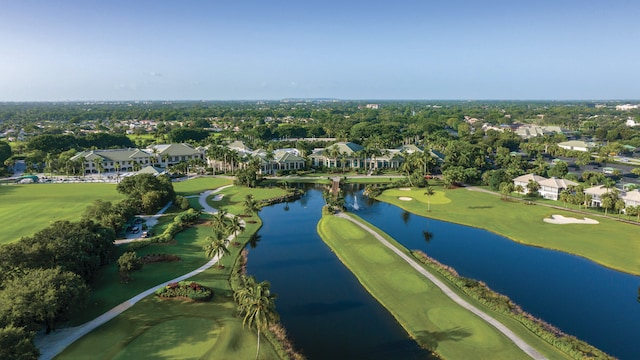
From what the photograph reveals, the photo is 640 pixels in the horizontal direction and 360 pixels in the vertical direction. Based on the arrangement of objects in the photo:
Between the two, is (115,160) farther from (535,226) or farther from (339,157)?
(535,226)

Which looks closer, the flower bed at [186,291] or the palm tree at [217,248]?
the flower bed at [186,291]

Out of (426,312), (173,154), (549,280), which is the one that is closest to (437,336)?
(426,312)

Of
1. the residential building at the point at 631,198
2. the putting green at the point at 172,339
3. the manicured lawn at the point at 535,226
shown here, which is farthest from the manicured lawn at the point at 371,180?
the putting green at the point at 172,339

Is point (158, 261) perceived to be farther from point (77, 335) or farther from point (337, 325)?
point (337, 325)

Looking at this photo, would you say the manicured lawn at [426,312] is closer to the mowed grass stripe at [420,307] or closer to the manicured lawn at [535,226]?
the mowed grass stripe at [420,307]

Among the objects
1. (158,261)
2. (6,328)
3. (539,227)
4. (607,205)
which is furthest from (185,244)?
(607,205)

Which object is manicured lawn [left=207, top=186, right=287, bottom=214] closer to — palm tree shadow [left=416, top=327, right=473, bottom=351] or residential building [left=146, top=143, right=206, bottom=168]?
residential building [left=146, top=143, right=206, bottom=168]
